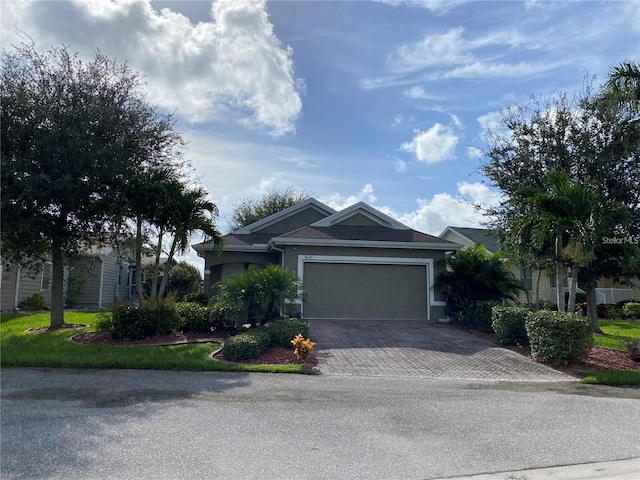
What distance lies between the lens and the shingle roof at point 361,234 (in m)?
18.1

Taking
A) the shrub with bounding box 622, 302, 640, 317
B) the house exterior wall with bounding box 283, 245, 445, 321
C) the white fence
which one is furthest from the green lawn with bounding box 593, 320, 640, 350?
the house exterior wall with bounding box 283, 245, 445, 321

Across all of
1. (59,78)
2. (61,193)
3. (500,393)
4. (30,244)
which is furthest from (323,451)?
(59,78)

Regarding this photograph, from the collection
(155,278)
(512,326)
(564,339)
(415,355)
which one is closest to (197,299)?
(155,278)

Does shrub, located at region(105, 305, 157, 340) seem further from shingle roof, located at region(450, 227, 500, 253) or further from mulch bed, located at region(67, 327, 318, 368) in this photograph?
→ shingle roof, located at region(450, 227, 500, 253)

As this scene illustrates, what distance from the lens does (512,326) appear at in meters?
14.0

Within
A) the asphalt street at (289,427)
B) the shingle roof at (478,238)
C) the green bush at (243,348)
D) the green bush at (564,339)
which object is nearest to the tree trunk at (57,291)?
the asphalt street at (289,427)

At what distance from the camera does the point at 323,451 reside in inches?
223

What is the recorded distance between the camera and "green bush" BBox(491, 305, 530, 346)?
550 inches

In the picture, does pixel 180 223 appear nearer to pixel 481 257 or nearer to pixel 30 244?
pixel 30 244

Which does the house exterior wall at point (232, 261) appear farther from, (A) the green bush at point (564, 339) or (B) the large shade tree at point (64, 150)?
(A) the green bush at point (564, 339)

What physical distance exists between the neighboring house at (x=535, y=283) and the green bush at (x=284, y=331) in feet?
52.8

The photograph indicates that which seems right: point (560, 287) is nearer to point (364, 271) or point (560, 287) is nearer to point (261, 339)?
point (364, 271)

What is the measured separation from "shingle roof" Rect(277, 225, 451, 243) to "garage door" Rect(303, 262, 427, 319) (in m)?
1.04

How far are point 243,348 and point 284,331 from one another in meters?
1.48
